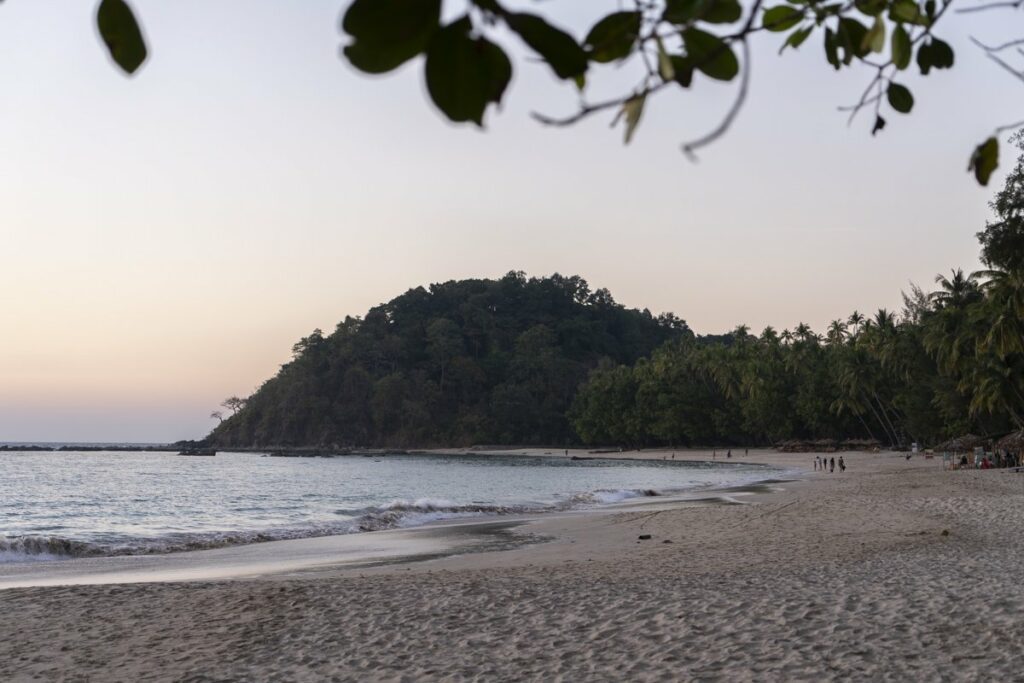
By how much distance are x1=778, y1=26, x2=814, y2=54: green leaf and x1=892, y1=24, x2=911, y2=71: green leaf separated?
0.46 feet

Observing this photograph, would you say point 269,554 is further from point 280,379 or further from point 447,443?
point 280,379

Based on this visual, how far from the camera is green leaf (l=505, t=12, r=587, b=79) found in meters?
0.76

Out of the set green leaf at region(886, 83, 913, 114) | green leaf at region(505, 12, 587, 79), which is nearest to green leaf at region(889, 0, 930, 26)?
green leaf at region(886, 83, 913, 114)

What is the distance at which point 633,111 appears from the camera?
97 centimetres

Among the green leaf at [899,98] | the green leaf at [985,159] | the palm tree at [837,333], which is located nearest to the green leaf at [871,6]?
the green leaf at [899,98]

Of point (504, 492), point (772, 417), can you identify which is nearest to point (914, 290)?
point (772, 417)

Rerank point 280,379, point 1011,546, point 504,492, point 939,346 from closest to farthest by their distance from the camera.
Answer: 1. point 1011,546
2. point 504,492
3. point 939,346
4. point 280,379

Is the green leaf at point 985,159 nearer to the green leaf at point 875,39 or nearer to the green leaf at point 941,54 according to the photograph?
the green leaf at point 875,39

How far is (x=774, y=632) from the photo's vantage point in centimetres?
630

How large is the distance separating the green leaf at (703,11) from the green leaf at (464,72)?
29 cm

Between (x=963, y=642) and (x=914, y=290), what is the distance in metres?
64.4

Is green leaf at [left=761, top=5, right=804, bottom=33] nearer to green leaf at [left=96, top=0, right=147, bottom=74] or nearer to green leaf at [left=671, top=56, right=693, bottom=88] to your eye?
green leaf at [left=671, top=56, right=693, bottom=88]

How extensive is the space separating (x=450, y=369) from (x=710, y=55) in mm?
115883

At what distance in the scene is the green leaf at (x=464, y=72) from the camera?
2.45 ft
